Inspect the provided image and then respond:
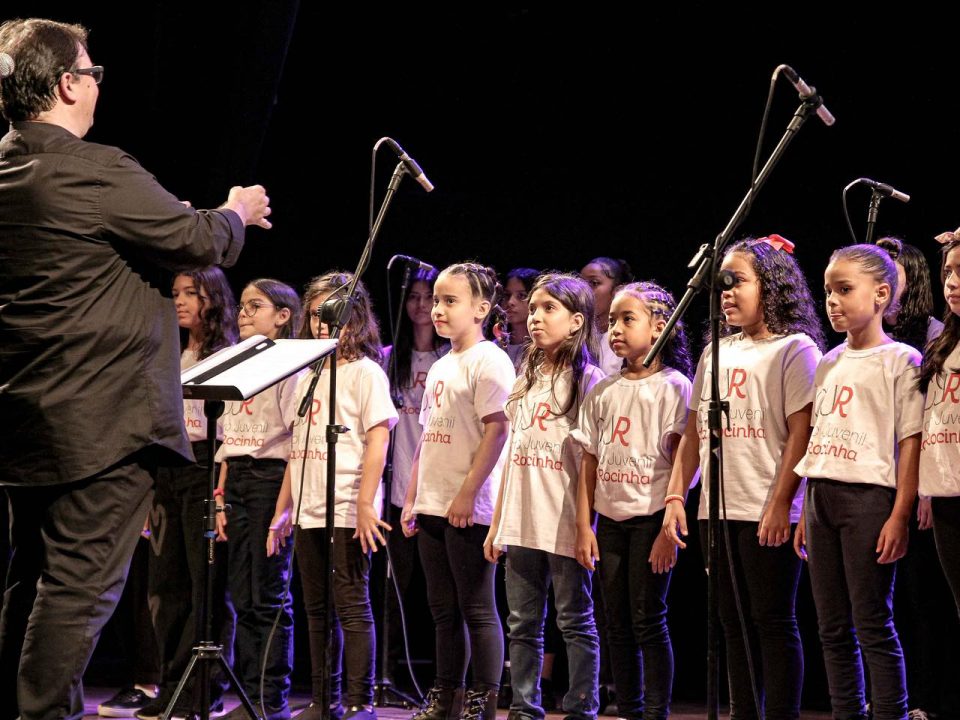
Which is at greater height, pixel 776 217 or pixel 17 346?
pixel 776 217

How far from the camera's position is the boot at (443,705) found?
362 centimetres

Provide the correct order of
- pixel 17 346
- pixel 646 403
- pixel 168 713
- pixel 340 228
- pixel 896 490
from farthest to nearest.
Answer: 1. pixel 340 228
2. pixel 646 403
3. pixel 896 490
4. pixel 168 713
5. pixel 17 346

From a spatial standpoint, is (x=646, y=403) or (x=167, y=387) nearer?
(x=167, y=387)

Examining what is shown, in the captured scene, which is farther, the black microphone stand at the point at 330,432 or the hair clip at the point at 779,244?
the hair clip at the point at 779,244

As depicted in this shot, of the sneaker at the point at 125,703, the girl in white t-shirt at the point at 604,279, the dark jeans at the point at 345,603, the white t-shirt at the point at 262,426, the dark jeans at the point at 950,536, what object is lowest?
the sneaker at the point at 125,703

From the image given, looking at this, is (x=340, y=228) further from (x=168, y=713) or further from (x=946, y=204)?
(x=168, y=713)

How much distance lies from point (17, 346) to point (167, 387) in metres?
0.30

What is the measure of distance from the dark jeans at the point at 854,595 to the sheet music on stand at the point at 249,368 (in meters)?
1.42

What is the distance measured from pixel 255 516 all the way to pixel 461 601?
3.08ft

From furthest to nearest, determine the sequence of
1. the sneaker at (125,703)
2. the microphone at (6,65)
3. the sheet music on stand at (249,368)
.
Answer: the sneaker at (125,703), the sheet music on stand at (249,368), the microphone at (6,65)

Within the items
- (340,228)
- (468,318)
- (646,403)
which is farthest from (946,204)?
(340,228)

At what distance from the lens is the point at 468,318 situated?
3863 mm

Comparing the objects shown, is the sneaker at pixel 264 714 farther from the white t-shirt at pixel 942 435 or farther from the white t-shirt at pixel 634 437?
the white t-shirt at pixel 942 435

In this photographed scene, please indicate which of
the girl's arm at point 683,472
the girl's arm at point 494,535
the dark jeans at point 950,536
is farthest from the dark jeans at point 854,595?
the girl's arm at point 494,535
